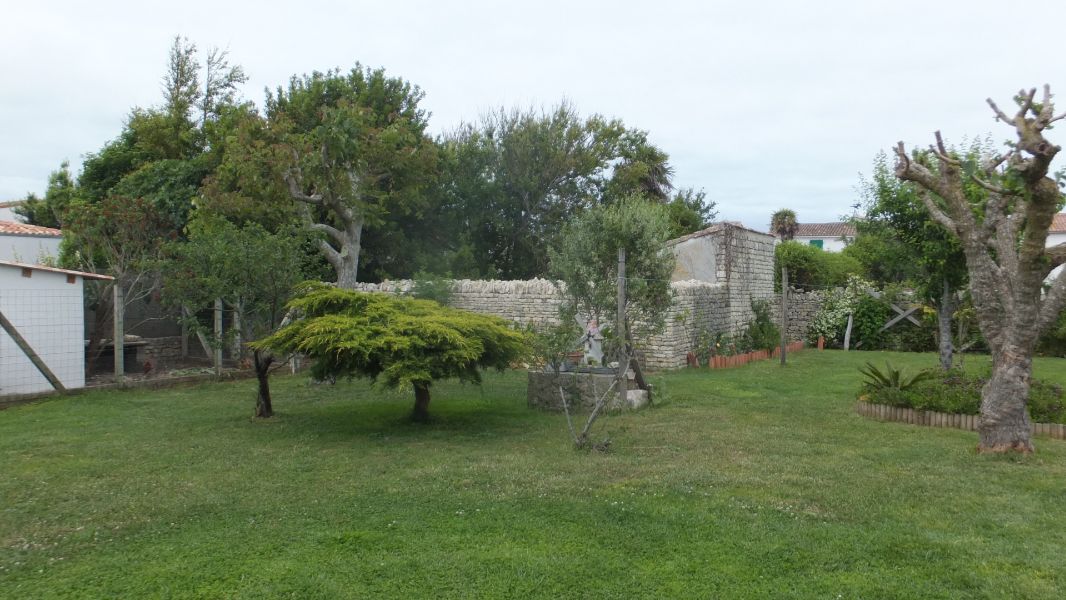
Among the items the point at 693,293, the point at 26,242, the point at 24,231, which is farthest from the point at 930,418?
the point at 26,242

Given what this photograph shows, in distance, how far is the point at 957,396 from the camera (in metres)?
9.52

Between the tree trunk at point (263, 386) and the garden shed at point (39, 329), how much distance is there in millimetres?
4166

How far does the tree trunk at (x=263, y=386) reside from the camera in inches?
386

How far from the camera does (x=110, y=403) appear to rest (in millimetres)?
11594

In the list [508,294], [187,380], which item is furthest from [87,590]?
[508,294]

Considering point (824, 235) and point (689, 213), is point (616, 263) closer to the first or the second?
point (689, 213)

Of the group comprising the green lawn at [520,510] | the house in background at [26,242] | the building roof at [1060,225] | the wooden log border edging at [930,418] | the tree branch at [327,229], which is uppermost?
the building roof at [1060,225]

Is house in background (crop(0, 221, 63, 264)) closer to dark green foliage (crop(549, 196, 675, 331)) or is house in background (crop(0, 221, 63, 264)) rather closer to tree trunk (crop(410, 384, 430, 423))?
tree trunk (crop(410, 384, 430, 423))

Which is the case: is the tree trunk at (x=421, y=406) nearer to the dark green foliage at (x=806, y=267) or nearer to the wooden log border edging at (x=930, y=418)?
the wooden log border edging at (x=930, y=418)

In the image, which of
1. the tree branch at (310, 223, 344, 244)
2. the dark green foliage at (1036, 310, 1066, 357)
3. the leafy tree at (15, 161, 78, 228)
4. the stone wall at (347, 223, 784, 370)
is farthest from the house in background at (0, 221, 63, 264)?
the dark green foliage at (1036, 310, 1066, 357)

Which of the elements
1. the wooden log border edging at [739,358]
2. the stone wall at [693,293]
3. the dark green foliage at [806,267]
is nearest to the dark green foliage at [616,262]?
the stone wall at [693,293]

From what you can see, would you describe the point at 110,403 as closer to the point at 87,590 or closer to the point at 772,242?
the point at 87,590

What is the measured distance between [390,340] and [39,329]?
7047 millimetres

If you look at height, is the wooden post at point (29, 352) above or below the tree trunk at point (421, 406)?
above
